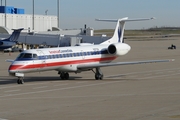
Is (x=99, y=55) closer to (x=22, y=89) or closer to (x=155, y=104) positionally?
(x=22, y=89)

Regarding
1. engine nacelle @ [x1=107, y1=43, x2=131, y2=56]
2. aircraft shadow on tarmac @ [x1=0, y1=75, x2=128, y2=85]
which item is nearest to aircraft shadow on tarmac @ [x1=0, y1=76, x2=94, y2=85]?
aircraft shadow on tarmac @ [x1=0, y1=75, x2=128, y2=85]

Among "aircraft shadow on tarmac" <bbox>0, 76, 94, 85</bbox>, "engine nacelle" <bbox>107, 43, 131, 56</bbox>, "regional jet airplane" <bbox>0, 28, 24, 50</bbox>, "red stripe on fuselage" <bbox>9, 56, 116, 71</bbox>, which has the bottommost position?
"regional jet airplane" <bbox>0, 28, 24, 50</bbox>

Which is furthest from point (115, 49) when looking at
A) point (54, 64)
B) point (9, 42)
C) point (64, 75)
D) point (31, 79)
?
point (9, 42)

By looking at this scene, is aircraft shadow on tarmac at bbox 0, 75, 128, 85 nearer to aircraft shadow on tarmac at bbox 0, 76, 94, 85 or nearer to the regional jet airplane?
aircraft shadow on tarmac at bbox 0, 76, 94, 85

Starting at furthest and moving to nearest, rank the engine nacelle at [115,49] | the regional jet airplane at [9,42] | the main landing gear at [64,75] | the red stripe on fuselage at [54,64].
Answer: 1. the regional jet airplane at [9,42]
2. the engine nacelle at [115,49]
3. the main landing gear at [64,75]
4. the red stripe on fuselage at [54,64]

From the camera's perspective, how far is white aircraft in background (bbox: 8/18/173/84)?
3142 cm

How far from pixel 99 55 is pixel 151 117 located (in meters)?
18.5

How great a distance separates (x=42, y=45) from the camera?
81.6 m

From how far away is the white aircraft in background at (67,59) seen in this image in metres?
31.4

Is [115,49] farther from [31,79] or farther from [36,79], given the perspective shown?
[31,79]

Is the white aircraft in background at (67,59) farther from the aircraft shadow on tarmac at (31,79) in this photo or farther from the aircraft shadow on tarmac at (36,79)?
the aircraft shadow on tarmac at (31,79)

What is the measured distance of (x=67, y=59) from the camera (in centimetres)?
3391

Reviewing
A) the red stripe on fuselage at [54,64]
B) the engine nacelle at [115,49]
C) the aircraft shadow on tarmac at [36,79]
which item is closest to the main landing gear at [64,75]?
the aircraft shadow on tarmac at [36,79]

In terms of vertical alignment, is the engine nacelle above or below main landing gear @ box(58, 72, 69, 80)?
above
